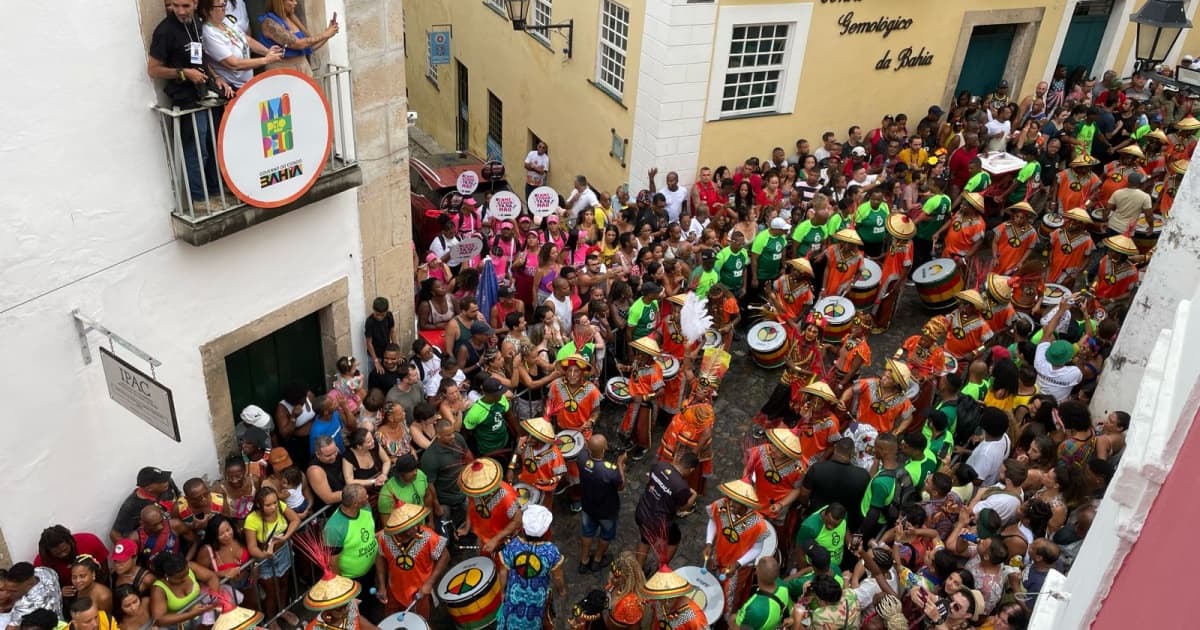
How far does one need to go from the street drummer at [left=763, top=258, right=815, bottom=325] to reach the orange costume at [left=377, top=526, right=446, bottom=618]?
5602 millimetres

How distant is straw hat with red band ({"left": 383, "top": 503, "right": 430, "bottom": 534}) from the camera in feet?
23.5

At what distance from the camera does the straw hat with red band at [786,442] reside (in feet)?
26.6

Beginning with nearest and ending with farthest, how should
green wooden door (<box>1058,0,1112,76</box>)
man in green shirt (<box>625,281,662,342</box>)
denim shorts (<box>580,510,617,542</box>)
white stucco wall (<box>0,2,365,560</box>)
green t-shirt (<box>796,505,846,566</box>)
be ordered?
white stucco wall (<box>0,2,365,560</box>) → green t-shirt (<box>796,505,846,566</box>) → denim shorts (<box>580,510,617,542</box>) → man in green shirt (<box>625,281,662,342</box>) → green wooden door (<box>1058,0,1112,76</box>)

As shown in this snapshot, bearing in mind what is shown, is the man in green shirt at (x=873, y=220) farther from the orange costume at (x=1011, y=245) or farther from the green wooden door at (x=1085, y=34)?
the green wooden door at (x=1085, y=34)

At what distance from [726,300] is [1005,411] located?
3.19 m

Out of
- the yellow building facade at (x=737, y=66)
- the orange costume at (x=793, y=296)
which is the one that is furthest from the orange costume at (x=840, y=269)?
the yellow building facade at (x=737, y=66)

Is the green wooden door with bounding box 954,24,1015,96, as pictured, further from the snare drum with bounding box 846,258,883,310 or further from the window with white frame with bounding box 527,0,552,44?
the window with white frame with bounding box 527,0,552,44

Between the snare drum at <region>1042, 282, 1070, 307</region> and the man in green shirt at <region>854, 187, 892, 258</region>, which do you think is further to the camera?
the man in green shirt at <region>854, 187, 892, 258</region>

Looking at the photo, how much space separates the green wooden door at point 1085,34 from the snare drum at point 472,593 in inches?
654

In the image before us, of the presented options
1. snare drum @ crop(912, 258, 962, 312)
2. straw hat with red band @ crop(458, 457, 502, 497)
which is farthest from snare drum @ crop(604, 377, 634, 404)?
snare drum @ crop(912, 258, 962, 312)

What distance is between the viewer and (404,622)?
7.16 meters

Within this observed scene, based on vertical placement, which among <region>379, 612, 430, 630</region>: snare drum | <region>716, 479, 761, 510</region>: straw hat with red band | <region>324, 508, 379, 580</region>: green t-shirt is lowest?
<region>379, 612, 430, 630</region>: snare drum

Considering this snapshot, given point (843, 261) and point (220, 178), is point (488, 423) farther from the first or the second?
point (843, 261)

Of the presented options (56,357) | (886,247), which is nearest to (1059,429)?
(886,247)
